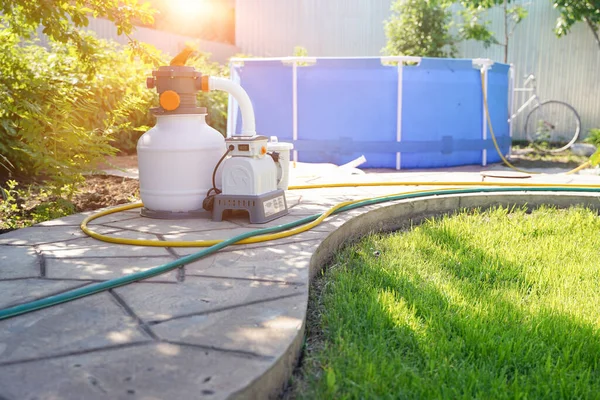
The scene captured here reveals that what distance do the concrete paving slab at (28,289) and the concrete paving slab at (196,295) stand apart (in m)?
0.20

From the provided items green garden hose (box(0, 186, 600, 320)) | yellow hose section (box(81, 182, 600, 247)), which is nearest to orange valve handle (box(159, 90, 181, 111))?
yellow hose section (box(81, 182, 600, 247))

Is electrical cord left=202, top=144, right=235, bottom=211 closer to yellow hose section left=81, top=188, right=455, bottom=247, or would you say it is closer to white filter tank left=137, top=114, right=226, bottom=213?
white filter tank left=137, top=114, right=226, bottom=213

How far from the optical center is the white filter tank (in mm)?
3037

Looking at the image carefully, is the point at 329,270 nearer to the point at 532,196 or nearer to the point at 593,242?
the point at 593,242

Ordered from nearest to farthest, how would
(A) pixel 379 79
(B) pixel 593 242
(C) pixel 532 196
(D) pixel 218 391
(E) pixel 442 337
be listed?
1. (D) pixel 218 391
2. (E) pixel 442 337
3. (B) pixel 593 242
4. (C) pixel 532 196
5. (A) pixel 379 79

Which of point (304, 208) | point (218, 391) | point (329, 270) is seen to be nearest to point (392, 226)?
point (304, 208)

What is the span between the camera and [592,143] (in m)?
8.84

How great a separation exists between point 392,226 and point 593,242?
1122mm

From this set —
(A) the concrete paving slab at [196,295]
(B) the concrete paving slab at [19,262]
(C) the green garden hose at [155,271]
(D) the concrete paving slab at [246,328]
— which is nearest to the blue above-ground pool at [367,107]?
(C) the green garden hose at [155,271]

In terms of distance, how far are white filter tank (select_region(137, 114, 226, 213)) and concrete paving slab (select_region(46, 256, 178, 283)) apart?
2.69 ft

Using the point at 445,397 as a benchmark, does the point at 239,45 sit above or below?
above

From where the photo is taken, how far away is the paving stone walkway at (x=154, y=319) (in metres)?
1.32

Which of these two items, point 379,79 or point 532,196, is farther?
point 379,79

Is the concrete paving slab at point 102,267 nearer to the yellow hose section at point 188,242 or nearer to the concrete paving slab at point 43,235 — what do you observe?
the yellow hose section at point 188,242
